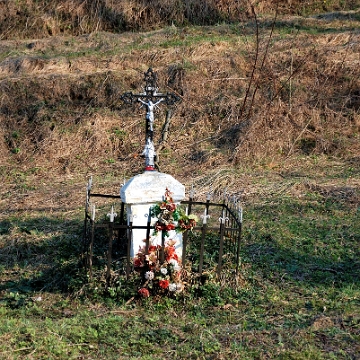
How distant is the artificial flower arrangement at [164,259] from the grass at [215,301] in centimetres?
16

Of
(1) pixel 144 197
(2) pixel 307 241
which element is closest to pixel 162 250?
(1) pixel 144 197

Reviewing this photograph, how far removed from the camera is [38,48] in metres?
18.5

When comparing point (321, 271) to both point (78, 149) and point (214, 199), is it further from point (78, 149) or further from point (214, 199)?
point (78, 149)

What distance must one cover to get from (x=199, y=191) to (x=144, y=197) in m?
3.80

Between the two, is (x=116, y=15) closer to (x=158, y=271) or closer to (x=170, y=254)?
(x=170, y=254)

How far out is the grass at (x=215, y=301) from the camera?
5.98 m

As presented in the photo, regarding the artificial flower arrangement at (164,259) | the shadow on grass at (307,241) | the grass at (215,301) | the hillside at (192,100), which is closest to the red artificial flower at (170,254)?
the artificial flower arrangement at (164,259)

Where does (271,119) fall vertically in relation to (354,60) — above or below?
below

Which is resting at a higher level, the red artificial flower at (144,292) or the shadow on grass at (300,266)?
the shadow on grass at (300,266)

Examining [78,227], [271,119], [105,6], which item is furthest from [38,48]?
[78,227]

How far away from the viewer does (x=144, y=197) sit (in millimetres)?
7656

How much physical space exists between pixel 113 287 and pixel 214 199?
12.9 ft

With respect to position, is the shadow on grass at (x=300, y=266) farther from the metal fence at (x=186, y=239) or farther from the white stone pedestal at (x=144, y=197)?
the white stone pedestal at (x=144, y=197)

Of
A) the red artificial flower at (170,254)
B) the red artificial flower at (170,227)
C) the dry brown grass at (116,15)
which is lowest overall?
the red artificial flower at (170,254)
